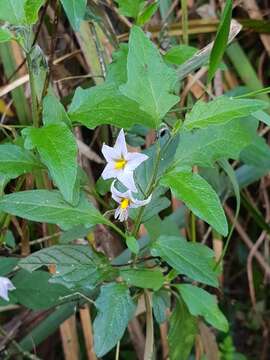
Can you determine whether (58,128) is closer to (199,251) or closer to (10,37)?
(10,37)

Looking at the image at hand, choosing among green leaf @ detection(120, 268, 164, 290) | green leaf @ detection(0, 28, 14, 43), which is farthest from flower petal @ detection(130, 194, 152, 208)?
green leaf @ detection(0, 28, 14, 43)

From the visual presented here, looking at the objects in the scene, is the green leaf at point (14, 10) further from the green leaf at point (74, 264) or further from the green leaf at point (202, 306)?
the green leaf at point (202, 306)

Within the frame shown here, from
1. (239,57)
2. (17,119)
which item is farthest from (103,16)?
(239,57)

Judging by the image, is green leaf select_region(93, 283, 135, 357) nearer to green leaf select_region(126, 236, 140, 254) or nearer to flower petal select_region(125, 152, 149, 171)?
green leaf select_region(126, 236, 140, 254)

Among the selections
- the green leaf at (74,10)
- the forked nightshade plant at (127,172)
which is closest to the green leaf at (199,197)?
the forked nightshade plant at (127,172)

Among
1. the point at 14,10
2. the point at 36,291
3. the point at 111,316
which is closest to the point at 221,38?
the point at 14,10

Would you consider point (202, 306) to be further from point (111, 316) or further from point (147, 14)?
A: point (147, 14)
